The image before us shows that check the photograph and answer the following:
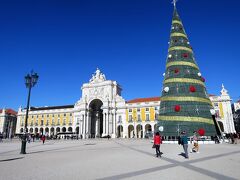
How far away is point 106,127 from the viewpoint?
70938 mm

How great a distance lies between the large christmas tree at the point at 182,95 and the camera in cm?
2442

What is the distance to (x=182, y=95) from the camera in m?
25.9

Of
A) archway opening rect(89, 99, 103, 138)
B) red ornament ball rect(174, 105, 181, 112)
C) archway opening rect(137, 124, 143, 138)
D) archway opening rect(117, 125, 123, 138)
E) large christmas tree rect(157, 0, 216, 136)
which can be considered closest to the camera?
large christmas tree rect(157, 0, 216, 136)

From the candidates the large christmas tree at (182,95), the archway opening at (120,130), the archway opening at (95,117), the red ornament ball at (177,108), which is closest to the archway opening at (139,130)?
the archway opening at (120,130)

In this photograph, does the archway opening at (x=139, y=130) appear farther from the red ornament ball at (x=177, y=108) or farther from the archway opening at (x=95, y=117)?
the red ornament ball at (x=177, y=108)

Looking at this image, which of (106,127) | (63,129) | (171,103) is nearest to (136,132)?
(106,127)

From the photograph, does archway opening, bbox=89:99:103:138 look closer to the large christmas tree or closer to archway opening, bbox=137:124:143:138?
archway opening, bbox=137:124:143:138

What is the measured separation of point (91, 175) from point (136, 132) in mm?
64441

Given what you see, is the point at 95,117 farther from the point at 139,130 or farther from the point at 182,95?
the point at 182,95

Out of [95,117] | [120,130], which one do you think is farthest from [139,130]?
[95,117]

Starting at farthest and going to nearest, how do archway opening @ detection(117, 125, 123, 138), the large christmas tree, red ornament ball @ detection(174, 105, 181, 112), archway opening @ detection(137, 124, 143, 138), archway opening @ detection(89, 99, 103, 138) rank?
archway opening @ detection(89, 99, 103, 138)
archway opening @ detection(117, 125, 123, 138)
archway opening @ detection(137, 124, 143, 138)
red ornament ball @ detection(174, 105, 181, 112)
the large christmas tree

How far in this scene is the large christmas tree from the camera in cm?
2442

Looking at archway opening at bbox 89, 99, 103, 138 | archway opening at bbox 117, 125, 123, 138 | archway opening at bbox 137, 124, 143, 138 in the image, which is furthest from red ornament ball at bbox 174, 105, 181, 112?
archway opening at bbox 89, 99, 103, 138

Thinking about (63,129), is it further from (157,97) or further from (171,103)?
(171,103)
